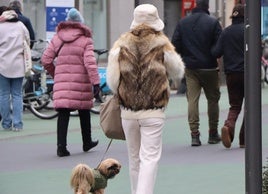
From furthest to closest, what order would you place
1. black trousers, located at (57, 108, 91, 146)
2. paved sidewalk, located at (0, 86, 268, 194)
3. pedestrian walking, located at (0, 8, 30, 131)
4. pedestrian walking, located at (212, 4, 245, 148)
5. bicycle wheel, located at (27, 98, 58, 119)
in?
bicycle wheel, located at (27, 98, 58, 119), pedestrian walking, located at (0, 8, 30, 131), pedestrian walking, located at (212, 4, 245, 148), black trousers, located at (57, 108, 91, 146), paved sidewalk, located at (0, 86, 268, 194)

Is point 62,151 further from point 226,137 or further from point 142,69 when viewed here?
point 142,69

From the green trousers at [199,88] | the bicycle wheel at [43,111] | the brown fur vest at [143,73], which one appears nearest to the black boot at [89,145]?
the green trousers at [199,88]

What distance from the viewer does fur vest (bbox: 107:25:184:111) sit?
8.09 meters

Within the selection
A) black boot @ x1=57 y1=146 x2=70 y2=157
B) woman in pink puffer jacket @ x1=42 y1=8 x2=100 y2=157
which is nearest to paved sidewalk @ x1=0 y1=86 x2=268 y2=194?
black boot @ x1=57 y1=146 x2=70 y2=157

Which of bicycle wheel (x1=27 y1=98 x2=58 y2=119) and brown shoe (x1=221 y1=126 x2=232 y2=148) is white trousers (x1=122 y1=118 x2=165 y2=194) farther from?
bicycle wheel (x1=27 y1=98 x2=58 y2=119)

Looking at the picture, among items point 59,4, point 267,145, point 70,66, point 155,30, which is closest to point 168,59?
point 155,30

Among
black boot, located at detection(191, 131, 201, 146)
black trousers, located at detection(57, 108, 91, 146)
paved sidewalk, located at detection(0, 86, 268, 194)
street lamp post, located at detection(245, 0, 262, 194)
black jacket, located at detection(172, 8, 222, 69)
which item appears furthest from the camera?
black boot, located at detection(191, 131, 201, 146)

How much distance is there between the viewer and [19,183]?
395 inches

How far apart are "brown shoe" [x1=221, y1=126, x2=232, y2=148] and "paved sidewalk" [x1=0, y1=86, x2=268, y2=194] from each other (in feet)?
0.32

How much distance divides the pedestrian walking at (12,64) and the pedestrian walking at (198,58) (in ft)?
9.44

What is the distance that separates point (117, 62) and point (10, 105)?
7254 mm

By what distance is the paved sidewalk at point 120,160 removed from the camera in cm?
964

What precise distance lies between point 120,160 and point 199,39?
2.14m

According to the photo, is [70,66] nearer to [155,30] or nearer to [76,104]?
[76,104]
